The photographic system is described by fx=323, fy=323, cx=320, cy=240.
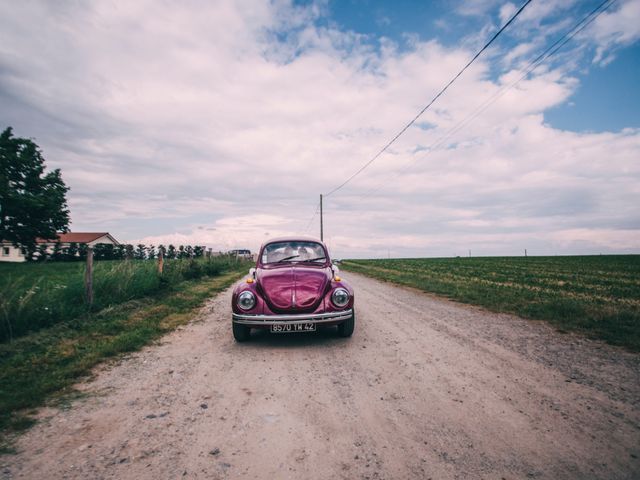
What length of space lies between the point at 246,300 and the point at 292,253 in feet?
6.15

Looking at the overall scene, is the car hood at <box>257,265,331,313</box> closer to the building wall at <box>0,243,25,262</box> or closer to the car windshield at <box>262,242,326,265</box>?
the car windshield at <box>262,242,326,265</box>

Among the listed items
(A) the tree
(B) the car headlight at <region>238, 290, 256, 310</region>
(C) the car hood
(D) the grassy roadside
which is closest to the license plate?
(C) the car hood

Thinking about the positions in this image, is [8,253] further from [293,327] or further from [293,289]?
[293,327]

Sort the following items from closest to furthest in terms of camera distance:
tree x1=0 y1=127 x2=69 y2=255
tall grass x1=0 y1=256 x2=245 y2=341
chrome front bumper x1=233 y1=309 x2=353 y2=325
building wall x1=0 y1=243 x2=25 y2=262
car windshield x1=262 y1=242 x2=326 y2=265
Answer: chrome front bumper x1=233 y1=309 x2=353 y2=325 < tall grass x1=0 y1=256 x2=245 y2=341 < car windshield x1=262 y1=242 x2=326 y2=265 < tree x1=0 y1=127 x2=69 y2=255 < building wall x1=0 y1=243 x2=25 y2=262

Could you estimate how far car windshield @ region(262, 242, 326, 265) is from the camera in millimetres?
6875

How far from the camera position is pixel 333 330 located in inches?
246

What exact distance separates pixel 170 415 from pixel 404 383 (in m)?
2.48

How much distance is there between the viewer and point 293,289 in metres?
5.38

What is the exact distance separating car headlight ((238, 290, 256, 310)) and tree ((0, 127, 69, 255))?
38.1 meters

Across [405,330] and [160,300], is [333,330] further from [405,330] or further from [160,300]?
[160,300]

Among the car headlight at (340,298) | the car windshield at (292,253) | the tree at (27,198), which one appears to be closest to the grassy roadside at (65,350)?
the car windshield at (292,253)

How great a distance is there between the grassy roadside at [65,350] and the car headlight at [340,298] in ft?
10.9

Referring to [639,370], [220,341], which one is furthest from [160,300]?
[639,370]

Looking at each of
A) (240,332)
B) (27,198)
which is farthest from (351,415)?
(27,198)
